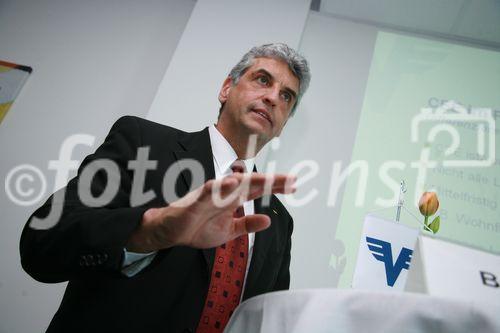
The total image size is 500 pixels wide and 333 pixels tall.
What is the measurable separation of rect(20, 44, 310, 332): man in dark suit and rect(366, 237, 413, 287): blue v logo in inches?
13.1

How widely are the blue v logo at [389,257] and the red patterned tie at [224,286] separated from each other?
1.30 ft

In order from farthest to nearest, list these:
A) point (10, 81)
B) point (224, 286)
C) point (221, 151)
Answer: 1. point (10, 81)
2. point (221, 151)
3. point (224, 286)

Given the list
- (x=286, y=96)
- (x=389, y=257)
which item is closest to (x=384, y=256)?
(x=389, y=257)

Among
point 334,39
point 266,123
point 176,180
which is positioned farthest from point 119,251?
point 334,39

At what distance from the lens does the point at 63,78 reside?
250cm

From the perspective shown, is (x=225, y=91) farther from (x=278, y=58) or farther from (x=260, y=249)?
(x=260, y=249)

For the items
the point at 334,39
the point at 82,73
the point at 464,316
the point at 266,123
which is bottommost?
the point at 464,316

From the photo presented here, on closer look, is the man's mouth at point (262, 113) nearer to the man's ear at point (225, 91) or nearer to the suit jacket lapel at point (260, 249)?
the man's ear at point (225, 91)

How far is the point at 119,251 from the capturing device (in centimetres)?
59

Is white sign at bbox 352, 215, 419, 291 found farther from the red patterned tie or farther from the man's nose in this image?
the man's nose

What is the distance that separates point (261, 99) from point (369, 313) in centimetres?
97

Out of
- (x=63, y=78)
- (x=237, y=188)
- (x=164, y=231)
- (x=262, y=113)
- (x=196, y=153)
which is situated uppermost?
(x=63, y=78)

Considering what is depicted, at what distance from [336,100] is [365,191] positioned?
2.51 ft

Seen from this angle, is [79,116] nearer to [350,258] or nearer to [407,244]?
[350,258]
